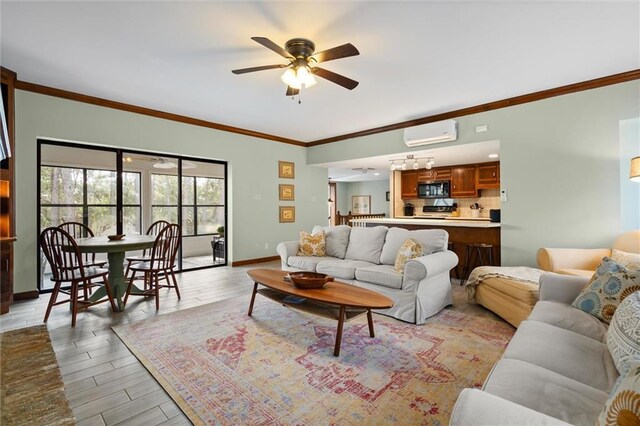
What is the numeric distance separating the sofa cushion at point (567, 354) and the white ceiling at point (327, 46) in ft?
7.69

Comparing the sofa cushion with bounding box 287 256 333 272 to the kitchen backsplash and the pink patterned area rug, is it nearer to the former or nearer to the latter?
the pink patterned area rug

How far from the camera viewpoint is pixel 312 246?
429cm

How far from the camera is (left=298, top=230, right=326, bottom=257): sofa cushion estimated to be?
4.28 metres

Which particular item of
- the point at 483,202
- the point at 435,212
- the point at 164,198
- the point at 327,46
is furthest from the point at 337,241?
the point at 483,202

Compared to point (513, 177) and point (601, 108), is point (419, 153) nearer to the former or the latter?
point (513, 177)

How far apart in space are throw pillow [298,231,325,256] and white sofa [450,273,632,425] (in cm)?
270

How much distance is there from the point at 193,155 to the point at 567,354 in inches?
215

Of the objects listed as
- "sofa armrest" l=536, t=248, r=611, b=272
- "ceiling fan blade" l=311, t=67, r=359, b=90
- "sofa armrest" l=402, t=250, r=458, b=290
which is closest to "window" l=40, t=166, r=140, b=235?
"ceiling fan blade" l=311, t=67, r=359, b=90

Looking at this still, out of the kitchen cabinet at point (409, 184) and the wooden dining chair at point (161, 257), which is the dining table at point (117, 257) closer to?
the wooden dining chair at point (161, 257)

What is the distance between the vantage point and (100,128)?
14.3ft

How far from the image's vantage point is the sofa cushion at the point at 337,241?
14.1 feet

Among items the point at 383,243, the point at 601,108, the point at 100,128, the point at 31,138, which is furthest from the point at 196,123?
the point at 601,108

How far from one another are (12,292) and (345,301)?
395 centimetres

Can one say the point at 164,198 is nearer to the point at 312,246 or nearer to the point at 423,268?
the point at 312,246
